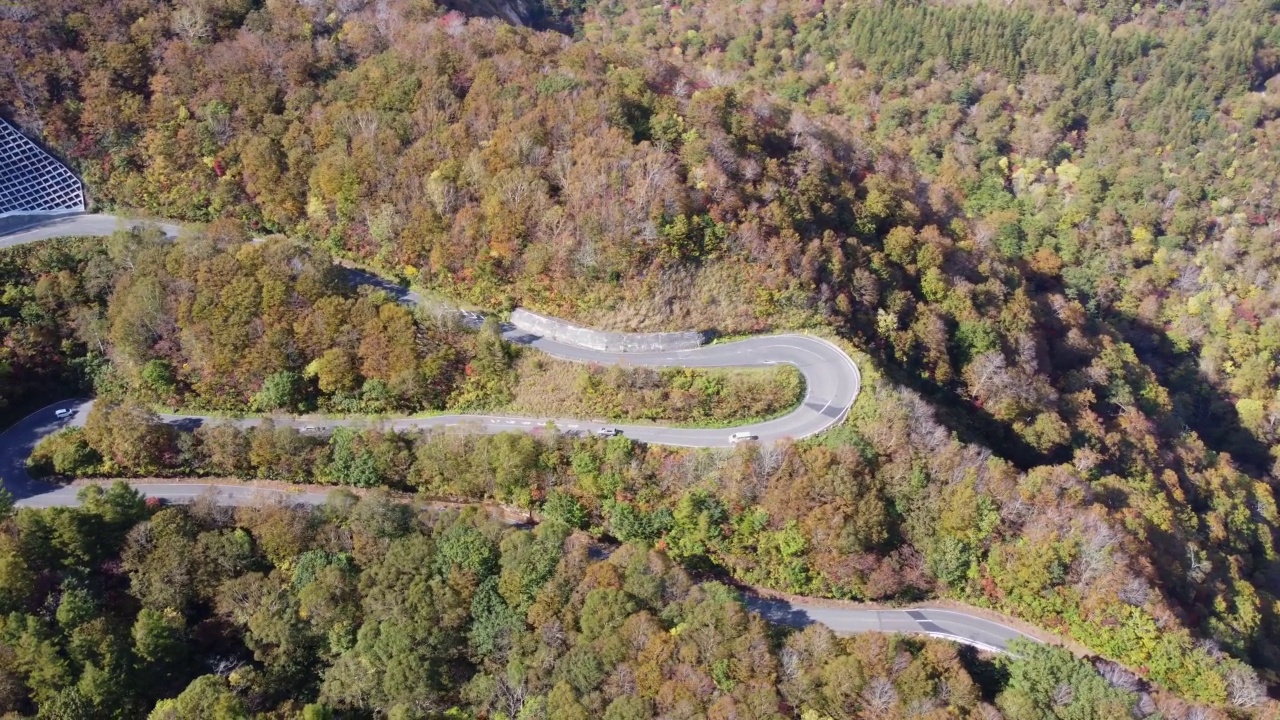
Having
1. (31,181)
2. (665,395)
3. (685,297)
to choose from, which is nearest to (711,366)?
(665,395)

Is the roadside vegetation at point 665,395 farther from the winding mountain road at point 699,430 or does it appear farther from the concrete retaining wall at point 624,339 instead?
the concrete retaining wall at point 624,339

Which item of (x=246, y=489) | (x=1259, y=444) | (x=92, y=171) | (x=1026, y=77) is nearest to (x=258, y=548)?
(x=246, y=489)

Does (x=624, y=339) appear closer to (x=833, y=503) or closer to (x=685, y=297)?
(x=685, y=297)

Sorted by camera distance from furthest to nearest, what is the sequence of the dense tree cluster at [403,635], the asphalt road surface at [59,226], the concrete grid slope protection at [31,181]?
the concrete grid slope protection at [31,181], the asphalt road surface at [59,226], the dense tree cluster at [403,635]

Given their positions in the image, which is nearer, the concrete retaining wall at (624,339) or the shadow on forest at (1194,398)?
the concrete retaining wall at (624,339)

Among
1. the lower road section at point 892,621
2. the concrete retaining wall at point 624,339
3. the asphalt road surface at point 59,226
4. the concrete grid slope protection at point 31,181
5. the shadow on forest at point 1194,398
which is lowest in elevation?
the shadow on forest at point 1194,398

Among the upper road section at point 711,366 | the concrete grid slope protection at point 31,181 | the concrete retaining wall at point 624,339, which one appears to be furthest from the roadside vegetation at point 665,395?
the concrete grid slope protection at point 31,181

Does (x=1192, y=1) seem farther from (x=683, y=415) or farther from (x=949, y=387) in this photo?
(x=683, y=415)
